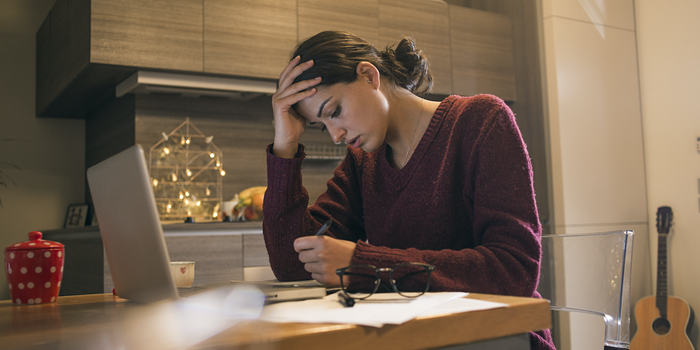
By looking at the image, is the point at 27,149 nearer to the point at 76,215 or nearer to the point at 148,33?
the point at 76,215

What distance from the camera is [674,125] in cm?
335

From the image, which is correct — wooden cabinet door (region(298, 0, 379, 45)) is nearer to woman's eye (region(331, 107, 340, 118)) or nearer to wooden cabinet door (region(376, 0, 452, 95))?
wooden cabinet door (region(376, 0, 452, 95))

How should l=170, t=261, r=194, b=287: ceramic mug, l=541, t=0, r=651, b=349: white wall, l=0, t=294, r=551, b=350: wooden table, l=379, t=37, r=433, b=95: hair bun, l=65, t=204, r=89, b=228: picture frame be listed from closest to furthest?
l=0, t=294, r=551, b=350: wooden table < l=170, t=261, r=194, b=287: ceramic mug < l=379, t=37, r=433, b=95: hair bun < l=541, t=0, r=651, b=349: white wall < l=65, t=204, r=89, b=228: picture frame

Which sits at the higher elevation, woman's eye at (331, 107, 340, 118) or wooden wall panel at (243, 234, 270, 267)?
woman's eye at (331, 107, 340, 118)

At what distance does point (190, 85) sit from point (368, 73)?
188 centimetres

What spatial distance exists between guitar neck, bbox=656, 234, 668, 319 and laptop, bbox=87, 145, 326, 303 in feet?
9.43

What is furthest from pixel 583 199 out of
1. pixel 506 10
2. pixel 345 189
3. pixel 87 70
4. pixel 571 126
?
pixel 87 70

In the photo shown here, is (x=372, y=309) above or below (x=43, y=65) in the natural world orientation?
below

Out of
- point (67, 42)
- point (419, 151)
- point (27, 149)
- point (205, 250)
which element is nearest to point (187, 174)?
point (205, 250)

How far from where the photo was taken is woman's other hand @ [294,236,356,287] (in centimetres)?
91

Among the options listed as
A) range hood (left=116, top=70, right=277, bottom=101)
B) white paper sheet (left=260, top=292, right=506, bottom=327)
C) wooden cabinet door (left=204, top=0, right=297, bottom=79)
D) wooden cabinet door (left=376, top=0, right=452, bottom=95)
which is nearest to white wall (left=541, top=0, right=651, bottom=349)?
wooden cabinet door (left=376, top=0, right=452, bottom=95)

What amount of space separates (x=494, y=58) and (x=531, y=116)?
1.61 feet

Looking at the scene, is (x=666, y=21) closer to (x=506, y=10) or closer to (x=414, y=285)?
(x=506, y=10)

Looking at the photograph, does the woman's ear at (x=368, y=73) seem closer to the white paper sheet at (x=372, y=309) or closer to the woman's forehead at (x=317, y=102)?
the woman's forehead at (x=317, y=102)
